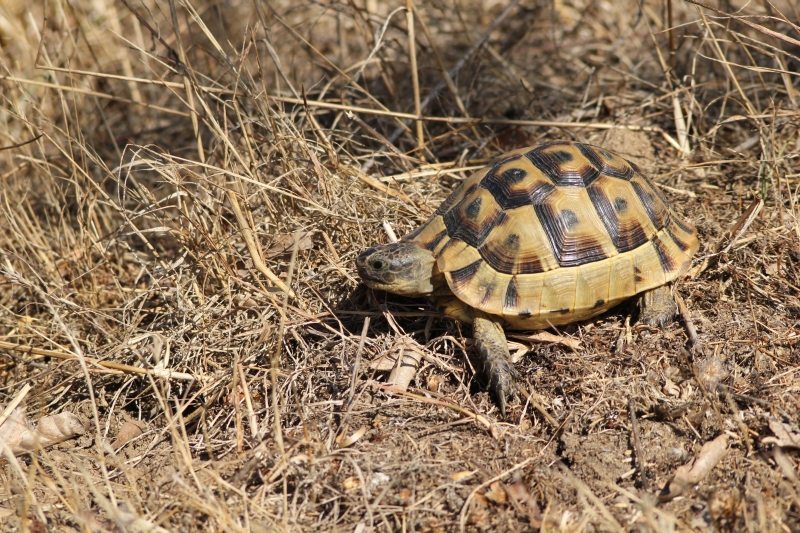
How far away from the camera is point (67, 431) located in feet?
9.86

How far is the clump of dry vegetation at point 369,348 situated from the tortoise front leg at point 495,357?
0.38 feet

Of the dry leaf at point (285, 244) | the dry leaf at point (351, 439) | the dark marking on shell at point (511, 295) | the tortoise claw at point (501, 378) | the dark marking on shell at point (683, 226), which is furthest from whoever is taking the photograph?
the dry leaf at point (285, 244)

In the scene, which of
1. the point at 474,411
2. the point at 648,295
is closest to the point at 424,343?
the point at 474,411

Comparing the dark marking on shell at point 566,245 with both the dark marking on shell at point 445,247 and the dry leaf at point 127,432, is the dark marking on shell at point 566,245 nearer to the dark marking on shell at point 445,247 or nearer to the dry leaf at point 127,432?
the dark marking on shell at point 445,247

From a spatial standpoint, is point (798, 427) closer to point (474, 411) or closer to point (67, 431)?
point (474, 411)

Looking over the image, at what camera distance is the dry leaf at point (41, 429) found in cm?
293

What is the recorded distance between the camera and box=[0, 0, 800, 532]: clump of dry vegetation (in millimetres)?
2408

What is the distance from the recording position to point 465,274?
2941mm

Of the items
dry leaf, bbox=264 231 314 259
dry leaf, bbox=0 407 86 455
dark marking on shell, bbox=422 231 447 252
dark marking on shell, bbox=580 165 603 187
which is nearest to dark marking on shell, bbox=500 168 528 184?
dark marking on shell, bbox=580 165 603 187

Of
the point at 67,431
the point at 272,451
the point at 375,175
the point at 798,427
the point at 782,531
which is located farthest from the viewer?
the point at 375,175

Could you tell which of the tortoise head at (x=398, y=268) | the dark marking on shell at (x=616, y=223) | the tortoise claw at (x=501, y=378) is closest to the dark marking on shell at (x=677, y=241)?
the dark marking on shell at (x=616, y=223)

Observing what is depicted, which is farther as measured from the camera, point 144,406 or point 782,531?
point 144,406

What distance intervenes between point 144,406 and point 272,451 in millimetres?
968

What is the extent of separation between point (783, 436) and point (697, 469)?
0.35m
